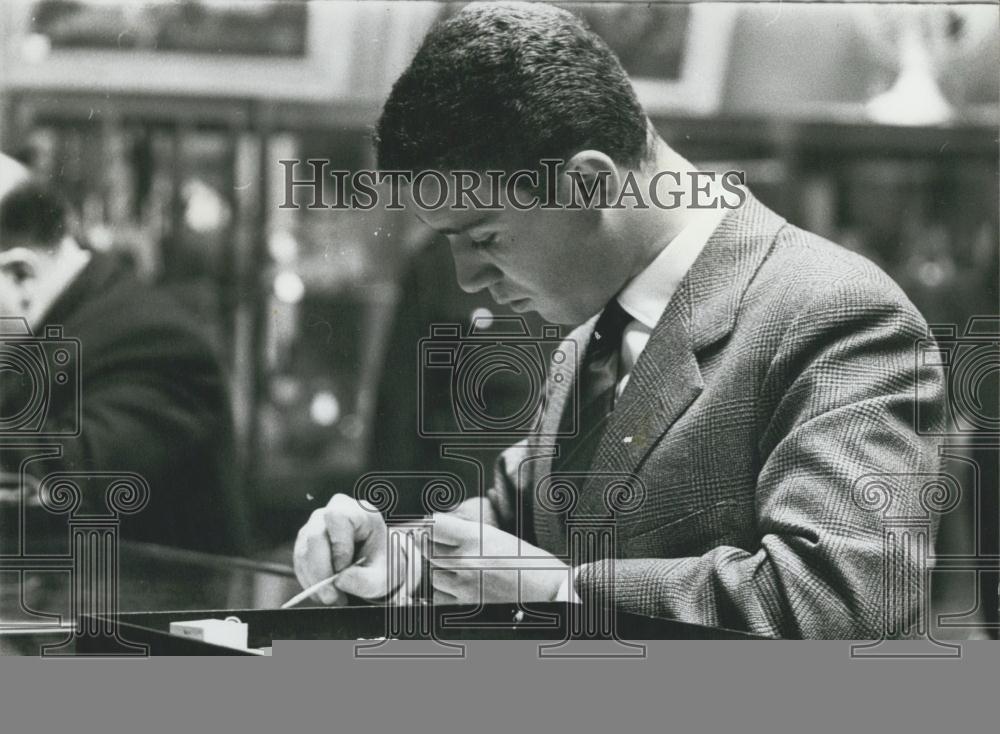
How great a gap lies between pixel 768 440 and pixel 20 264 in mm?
1729

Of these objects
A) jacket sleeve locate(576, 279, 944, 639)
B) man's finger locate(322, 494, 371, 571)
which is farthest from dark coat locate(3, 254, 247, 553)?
jacket sleeve locate(576, 279, 944, 639)

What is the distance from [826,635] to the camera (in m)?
2.59

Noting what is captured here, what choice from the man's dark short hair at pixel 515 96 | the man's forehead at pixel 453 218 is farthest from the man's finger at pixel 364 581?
the man's dark short hair at pixel 515 96

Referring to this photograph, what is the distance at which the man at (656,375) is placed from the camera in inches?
100

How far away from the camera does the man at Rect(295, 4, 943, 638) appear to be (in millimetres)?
2541

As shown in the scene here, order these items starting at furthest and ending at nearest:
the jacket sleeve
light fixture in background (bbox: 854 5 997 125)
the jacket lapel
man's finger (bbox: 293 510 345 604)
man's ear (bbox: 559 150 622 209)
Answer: light fixture in background (bbox: 854 5 997 125)
man's finger (bbox: 293 510 345 604)
man's ear (bbox: 559 150 622 209)
the jacket lapel
the jacket sleeve

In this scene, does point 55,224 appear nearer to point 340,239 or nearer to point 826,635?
point 340,239

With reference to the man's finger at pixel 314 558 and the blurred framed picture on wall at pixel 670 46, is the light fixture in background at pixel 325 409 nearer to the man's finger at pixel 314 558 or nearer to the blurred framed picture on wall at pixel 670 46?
the man's finger at pixel 314 558

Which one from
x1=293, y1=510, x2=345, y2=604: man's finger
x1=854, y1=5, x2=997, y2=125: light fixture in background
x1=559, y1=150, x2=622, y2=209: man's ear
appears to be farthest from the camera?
x1=854, y1=5, x2=997, y2=125: light fixture in background

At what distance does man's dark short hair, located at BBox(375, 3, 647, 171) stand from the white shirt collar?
19 centimetres

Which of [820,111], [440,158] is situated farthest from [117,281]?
[820,111]

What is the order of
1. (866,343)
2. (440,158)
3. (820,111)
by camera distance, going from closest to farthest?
1. (866,343)
2. (440,158)
3. (820,111)

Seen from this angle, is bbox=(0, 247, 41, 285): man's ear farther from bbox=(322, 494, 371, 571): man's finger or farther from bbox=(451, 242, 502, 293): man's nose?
bbox=(451, 242, 502, 293): man's nose

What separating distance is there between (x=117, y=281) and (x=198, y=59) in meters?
0.54
